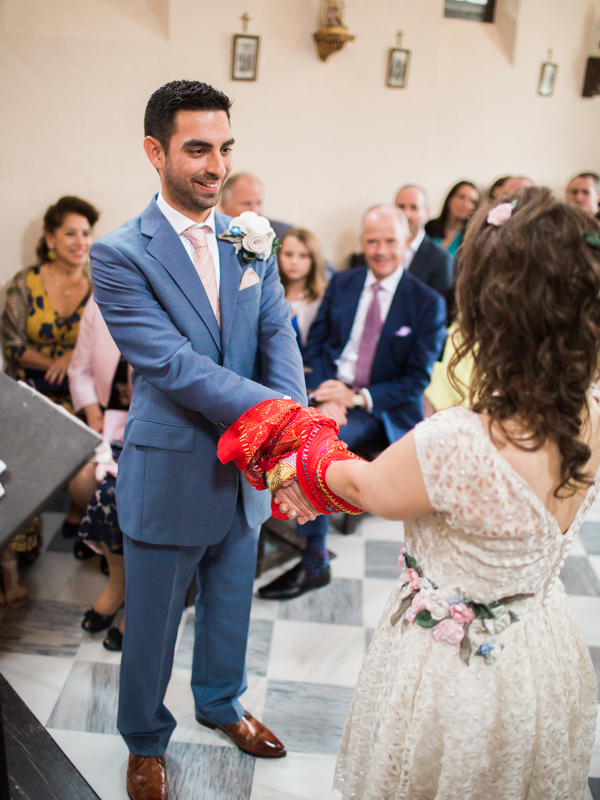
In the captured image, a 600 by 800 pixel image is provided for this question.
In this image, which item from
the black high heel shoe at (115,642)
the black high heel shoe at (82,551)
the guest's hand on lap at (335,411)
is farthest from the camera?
the guest's hand on lap at (335,411)

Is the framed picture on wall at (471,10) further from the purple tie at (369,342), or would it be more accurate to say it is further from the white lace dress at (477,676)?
the white lace dress at (477,676)

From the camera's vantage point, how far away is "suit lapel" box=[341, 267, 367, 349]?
3299 mm

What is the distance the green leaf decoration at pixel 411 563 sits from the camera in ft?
4.33

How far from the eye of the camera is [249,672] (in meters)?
2.34

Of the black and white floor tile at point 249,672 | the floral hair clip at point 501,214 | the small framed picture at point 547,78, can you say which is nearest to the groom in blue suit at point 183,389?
the black and white floor tile at point 249,672

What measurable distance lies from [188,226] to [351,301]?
1775 millimetres

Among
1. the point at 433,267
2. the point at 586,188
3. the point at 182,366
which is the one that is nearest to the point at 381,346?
the point at 433,267

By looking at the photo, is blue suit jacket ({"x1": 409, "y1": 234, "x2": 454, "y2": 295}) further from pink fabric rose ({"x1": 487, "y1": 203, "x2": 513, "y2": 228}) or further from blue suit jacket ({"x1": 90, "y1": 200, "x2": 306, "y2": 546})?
pink fabric rose ({"x1": 487, "y1": 203, "x2": 513, "y2": 228})

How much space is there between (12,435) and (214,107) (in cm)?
94

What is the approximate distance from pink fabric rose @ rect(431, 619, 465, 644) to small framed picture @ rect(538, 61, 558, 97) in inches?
186

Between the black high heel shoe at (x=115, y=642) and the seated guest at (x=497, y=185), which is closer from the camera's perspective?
the black high heel shoe at (x=115, y=642)

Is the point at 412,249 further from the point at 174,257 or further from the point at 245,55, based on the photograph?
the point at 174,257

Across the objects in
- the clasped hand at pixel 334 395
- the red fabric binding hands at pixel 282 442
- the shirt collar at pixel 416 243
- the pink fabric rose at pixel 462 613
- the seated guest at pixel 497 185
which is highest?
the seated guest at pixel 497 185

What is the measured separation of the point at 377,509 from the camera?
115 cm
